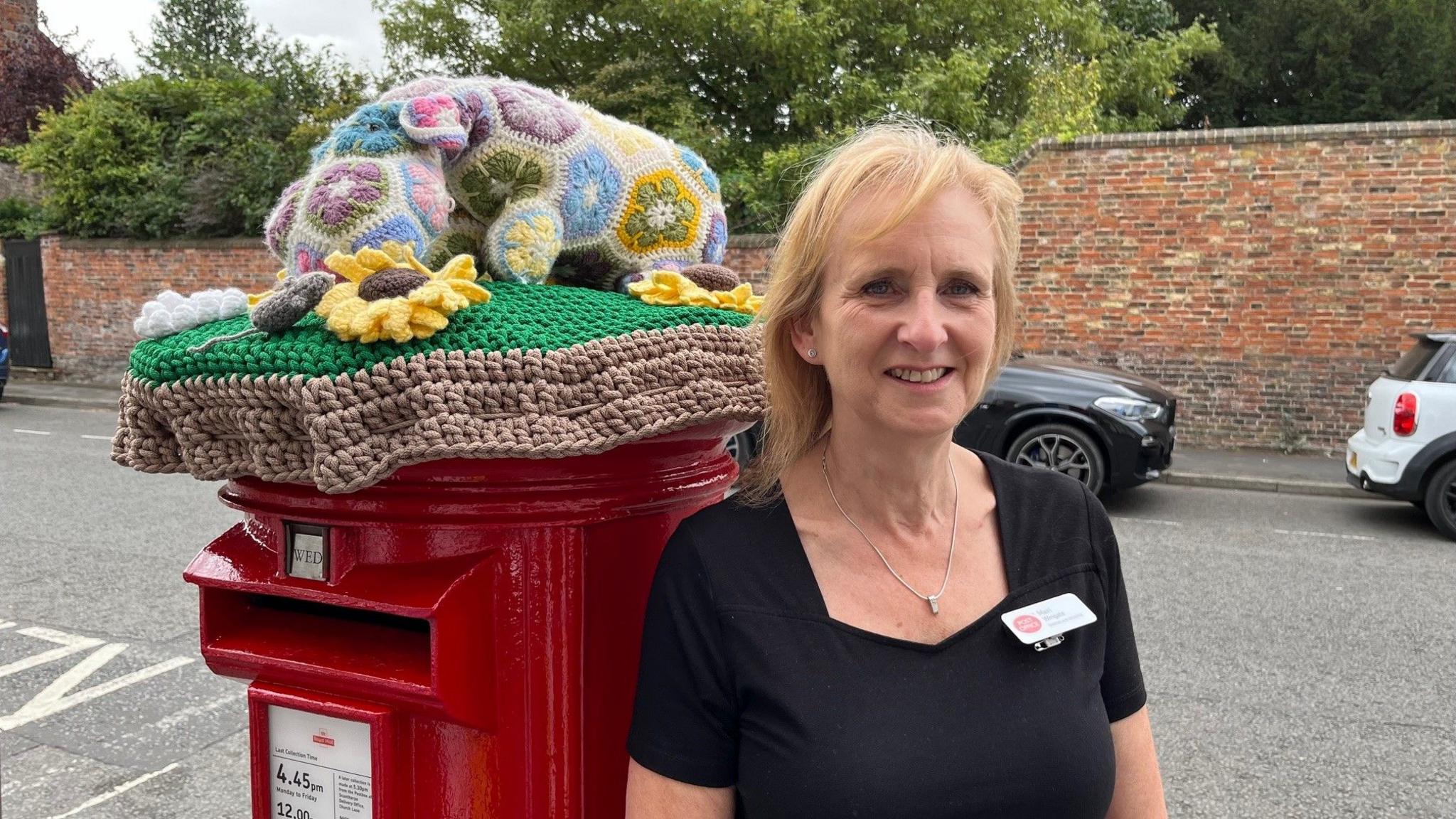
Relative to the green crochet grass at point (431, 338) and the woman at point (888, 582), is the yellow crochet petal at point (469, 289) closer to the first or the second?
the green crochet grass at point (431, 338)

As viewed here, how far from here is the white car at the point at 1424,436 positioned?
21.7 feet

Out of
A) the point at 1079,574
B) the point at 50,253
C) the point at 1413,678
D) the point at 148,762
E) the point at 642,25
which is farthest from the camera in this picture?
the point at 50,253

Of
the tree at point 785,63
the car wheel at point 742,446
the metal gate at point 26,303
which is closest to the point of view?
the car wheel at point 742,446

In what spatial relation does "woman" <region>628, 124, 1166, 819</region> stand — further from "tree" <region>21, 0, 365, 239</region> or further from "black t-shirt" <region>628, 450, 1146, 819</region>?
"tree" <region>21, 0, 365, 239</region>

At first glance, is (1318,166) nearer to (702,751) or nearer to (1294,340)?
(1294,340)

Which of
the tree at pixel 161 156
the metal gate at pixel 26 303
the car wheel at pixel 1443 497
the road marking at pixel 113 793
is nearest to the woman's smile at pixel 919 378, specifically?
the road marking at pixel 113 793

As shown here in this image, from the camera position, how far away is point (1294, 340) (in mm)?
9914

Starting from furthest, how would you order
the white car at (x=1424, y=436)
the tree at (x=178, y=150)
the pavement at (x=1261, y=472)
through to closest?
the tree at (x=178, y=150)
the pavement at (x=1261, y=472)
the white car at (x=1424, y=436)

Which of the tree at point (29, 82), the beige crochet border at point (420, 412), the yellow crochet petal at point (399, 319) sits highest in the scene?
the tree at point (29, 82)

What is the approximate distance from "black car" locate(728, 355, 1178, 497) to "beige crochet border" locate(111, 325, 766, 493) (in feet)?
20.1

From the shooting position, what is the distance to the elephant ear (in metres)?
1.21

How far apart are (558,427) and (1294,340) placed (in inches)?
416

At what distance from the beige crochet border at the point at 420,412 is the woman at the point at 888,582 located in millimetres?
198

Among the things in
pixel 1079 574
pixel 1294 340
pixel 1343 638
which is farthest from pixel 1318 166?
pixel 1079 574
